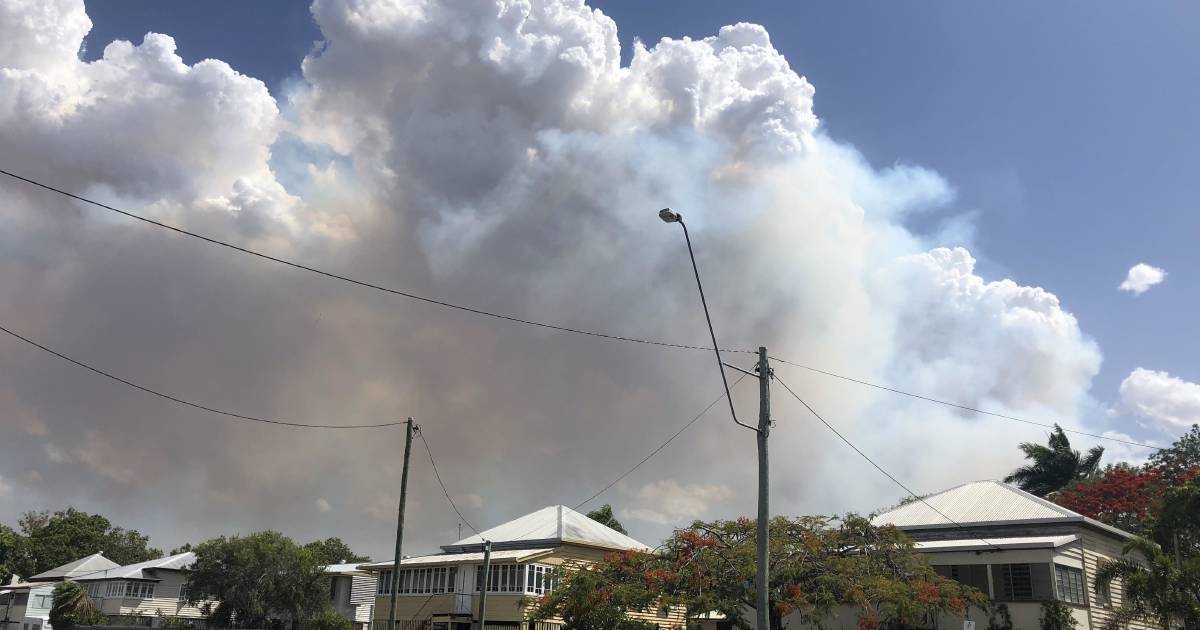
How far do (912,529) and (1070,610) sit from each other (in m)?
7.99

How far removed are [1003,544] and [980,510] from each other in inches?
238

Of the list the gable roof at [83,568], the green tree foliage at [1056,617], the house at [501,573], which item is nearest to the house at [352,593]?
the house at [501,573]

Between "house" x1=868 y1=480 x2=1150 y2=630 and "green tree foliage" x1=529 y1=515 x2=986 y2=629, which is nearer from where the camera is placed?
"green tree foliage" x1=529 y1=515 x2=986 y2=629

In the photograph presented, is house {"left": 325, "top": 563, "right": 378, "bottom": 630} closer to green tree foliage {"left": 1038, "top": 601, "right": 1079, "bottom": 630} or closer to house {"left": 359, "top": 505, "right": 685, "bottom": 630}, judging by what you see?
house {"left": 359, "top": 505, "right": 685, "bottom": 630}

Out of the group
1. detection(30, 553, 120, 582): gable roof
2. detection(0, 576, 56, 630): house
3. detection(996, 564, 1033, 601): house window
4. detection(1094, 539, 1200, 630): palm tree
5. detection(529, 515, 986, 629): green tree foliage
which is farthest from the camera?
detection(30, 553, 120, 582): gable roof

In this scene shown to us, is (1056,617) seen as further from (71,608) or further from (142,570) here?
(142,570)

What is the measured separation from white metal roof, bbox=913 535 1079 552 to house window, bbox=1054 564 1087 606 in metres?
0.89

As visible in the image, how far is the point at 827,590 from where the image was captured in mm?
27406

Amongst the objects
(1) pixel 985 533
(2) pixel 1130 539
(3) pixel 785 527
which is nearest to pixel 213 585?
(3) pixel 785 527

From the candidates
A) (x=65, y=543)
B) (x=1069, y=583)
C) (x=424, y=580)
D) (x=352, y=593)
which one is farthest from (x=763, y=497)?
(x=65, y=543)

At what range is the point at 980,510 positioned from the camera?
37.6 metres

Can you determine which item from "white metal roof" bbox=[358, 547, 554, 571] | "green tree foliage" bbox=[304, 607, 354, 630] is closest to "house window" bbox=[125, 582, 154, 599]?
"green tree foliage" bbox=[304, 607, 354, 630]

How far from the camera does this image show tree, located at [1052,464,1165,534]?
58.3m

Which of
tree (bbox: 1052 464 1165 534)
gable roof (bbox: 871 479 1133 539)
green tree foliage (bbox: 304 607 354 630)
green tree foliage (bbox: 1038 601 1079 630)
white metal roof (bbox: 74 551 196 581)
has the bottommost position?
green tree foliage (bbox: 304 607 354 630)
